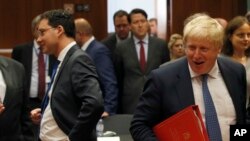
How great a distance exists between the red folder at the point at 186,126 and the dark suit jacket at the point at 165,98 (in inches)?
5.3

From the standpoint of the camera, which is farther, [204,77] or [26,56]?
[26,56]

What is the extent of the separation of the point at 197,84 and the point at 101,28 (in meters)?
5.27

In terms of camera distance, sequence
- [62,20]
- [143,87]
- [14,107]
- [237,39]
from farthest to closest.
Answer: [237,39]
[14,107]
[62,20]
[143,87]

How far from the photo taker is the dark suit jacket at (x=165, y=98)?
2365 mm

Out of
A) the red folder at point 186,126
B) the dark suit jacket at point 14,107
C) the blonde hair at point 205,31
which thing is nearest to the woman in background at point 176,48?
the dark suit jacket at point 14,107

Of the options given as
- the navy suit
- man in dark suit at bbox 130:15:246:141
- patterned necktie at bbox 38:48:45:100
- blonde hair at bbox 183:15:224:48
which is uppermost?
blonde hair at bbox 183:15:224:48

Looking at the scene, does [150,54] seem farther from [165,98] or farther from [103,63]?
[165,98]

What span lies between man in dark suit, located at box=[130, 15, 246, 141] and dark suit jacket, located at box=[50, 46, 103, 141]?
0.42 meters

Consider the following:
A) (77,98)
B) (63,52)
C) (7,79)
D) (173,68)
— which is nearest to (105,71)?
(7,79)

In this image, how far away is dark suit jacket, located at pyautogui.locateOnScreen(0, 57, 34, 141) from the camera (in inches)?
124

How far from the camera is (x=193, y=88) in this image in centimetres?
241

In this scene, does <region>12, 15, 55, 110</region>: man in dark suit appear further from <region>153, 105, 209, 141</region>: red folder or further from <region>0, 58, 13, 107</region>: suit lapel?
<region>153, 105, 209, 141</region>: red folder

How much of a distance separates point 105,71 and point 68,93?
2544 millimetres

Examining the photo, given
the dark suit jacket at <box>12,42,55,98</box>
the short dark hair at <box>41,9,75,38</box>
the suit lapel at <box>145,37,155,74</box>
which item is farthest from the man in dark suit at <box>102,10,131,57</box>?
the short dark hair at <box>41,9,75,38</box>
